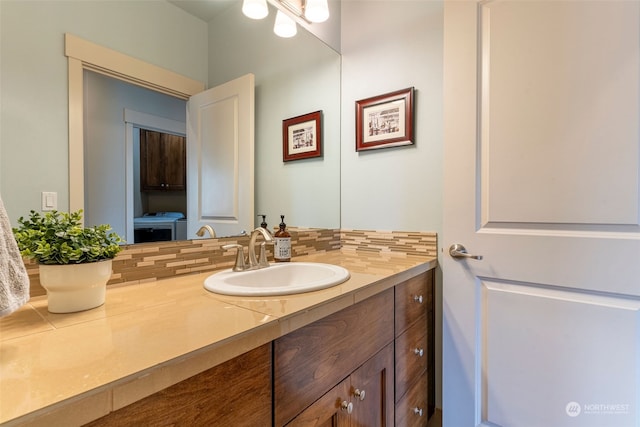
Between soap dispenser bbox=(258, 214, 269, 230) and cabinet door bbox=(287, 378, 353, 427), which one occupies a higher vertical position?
soap dispenser bbox=(258, 214, 269, 230)

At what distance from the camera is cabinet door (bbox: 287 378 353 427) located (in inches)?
27.3

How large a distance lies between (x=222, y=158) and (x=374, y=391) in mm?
974

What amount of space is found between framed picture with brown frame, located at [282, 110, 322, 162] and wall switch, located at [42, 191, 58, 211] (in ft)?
3.00

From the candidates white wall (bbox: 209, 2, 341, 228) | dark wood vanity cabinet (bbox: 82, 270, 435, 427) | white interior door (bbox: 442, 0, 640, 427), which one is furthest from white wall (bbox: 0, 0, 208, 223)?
white interior door (bbox: 442, 0, 640, 427)

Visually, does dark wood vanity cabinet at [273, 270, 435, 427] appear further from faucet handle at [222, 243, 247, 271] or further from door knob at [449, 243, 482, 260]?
faucet handle at [222, 243, 247, 271]

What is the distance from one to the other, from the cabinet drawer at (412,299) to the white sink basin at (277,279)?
0.80 feet

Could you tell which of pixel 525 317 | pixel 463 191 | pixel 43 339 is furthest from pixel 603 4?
pixel 43 339

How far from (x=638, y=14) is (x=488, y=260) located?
2.80 ft

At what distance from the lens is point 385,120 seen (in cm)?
154

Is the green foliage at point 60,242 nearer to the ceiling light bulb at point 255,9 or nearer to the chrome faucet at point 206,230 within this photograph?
the chrome faucet at point 206,230

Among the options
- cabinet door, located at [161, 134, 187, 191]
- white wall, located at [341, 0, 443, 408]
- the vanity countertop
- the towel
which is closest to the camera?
the vanity countertop

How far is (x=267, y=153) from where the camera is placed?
1431mm

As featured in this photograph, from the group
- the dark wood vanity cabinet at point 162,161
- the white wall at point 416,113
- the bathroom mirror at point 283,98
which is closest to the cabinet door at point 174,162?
the dark wood vanity cabinet at point 162,161

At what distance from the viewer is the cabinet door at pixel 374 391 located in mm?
870
